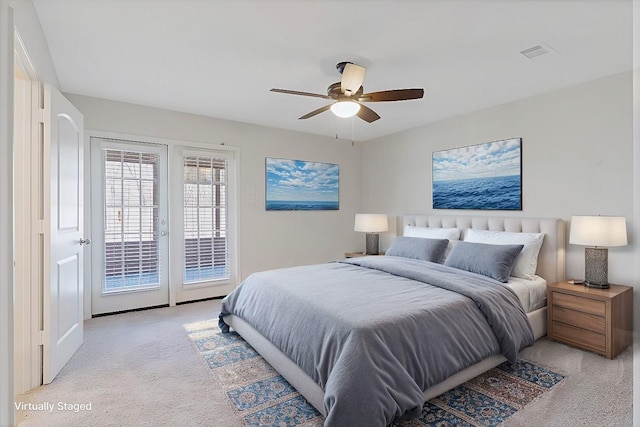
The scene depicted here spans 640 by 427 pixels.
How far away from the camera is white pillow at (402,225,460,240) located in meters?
3.94

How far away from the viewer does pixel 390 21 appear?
211 cm

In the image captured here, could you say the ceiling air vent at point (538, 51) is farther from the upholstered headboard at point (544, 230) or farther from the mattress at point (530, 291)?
the mattress at point (530, 291)

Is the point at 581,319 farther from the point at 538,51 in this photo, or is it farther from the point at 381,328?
the point at 538,51

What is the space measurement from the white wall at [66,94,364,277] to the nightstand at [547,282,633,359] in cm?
318

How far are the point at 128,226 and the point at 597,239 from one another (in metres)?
4.80

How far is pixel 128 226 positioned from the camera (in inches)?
152

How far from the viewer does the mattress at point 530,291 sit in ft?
9.37

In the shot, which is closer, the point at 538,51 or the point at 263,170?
the point at 538,51

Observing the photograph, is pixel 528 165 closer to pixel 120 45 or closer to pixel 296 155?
pixel 296 155

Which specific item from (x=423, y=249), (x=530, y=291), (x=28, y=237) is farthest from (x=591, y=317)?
(x=28, y=237)

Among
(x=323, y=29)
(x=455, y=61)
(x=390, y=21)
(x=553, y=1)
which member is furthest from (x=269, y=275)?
(x=553, y=1)

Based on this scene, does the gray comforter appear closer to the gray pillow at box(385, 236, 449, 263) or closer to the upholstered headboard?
the gray pillow at box(385, 236, 449, 263)

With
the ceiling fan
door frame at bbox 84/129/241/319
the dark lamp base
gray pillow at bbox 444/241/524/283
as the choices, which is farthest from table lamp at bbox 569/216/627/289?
door frame at bbox 84/129/241/319

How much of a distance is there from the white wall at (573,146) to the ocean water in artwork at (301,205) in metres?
1.94
